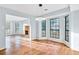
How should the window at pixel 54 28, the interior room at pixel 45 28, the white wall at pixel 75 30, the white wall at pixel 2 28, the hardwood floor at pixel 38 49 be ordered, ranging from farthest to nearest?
1. the window at pixel 54 28
2. the white wall at pixel 2 28
3. the interior room at pixel 45 28
4. the white wall at pixel 75 30
5. the hardwood floor at pixel 38 49

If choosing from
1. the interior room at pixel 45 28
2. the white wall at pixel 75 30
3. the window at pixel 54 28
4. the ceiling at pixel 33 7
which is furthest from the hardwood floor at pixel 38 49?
the ceiling at pixel 33 7

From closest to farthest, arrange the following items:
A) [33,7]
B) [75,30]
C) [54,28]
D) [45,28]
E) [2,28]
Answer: [75,30] → [2,28] → [33,7] → [54,28] → [45,28]

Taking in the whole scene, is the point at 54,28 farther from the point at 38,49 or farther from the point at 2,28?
the point at 2,28

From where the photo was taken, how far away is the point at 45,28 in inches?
382

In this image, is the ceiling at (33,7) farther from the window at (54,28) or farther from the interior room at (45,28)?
the window at (54,28)

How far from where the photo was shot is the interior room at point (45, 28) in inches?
210

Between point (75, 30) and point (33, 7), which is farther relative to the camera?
point (33, 7)

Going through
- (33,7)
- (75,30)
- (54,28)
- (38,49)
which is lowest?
(38,49)

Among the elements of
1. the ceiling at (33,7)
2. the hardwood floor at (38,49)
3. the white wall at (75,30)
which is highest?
the ceiling at (33,7)

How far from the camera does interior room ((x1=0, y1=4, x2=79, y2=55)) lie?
534 cm

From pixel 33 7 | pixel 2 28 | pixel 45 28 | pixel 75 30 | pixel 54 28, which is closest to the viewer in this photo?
pixel 75 30

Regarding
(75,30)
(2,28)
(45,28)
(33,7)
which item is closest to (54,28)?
(45,28)

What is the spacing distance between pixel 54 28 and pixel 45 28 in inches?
41.0
